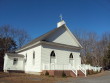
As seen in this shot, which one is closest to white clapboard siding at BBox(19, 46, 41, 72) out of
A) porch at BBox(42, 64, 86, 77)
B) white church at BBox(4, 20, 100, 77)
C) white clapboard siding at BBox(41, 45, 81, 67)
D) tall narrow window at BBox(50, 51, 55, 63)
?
white church at BBox(4, 20, 100, 77)

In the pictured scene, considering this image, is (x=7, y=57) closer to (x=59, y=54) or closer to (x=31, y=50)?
(x=31, y=50)

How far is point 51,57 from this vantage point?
22938 mm

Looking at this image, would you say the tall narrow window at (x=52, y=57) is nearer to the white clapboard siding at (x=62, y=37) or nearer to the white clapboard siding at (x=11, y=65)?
the white clapboard siding at (x=62, y=37)

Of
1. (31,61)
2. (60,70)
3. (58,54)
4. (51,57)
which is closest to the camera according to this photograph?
(60,70)

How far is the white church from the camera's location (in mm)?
21125

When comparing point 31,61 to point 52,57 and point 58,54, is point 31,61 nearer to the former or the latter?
point 52,57

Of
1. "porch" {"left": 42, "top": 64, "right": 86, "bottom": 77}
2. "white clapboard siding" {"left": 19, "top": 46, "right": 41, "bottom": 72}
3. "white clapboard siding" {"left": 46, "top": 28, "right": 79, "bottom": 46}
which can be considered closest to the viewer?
"porch" {"left": 42, "top": 64, "right": 86, "bottom": 77}

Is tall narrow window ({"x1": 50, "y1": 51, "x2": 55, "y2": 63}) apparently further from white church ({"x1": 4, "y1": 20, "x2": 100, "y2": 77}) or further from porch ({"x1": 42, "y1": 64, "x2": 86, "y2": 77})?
porch ({"x1": 42, "y1": 64, "x2": 86, "y2": 77})

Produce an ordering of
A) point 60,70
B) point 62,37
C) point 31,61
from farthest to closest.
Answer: point 62,37, point 31,61, point 60,70

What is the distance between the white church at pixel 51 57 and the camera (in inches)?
832

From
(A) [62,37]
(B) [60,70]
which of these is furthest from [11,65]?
(B) [60,70]

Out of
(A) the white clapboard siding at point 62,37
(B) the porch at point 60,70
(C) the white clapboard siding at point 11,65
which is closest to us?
(B) the porch at point 60,70

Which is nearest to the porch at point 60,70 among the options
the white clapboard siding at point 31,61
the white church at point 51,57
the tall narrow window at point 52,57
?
the white church at point 51,57

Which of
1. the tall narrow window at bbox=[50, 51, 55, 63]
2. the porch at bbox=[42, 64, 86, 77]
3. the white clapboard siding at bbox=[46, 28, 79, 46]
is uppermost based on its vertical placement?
the white clapboard siding at bbox=[46, 28, 79, 46]
